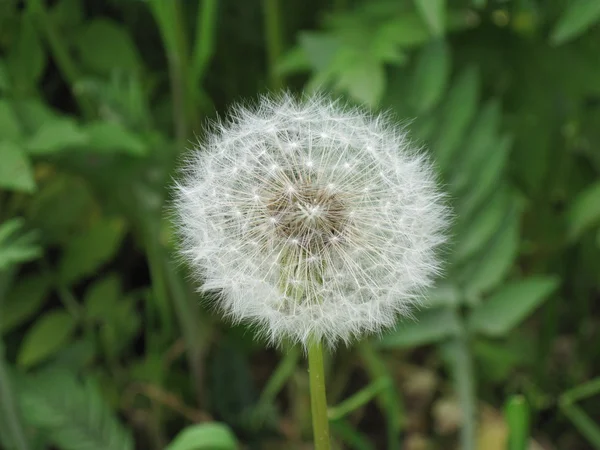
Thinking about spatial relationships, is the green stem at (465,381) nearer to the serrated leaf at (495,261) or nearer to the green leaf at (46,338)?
the serrated leaf at (495,261)

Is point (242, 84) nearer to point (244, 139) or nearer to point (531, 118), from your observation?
point (531, 118)

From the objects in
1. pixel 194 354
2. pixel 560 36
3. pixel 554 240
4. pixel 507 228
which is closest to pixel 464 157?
pixel 507 228

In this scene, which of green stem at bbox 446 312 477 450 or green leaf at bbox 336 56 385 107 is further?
green stem at bbox 446 312 477 450

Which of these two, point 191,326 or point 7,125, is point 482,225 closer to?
point 191,326

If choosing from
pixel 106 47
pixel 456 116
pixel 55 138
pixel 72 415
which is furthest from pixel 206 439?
pixel 106 47

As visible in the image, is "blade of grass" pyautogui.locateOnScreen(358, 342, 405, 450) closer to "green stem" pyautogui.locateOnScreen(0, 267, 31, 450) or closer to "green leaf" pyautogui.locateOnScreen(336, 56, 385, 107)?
"green leaf" pyautogui.locateOnScreen(336, 56, 385, 107)

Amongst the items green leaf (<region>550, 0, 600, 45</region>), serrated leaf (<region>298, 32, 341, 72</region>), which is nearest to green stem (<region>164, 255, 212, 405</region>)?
serrated leaf (<region>298, 32, 341, 72</region>)

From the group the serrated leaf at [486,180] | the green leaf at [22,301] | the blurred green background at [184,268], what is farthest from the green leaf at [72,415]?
the serrated leaf at [486,180]
